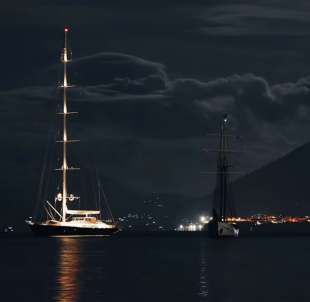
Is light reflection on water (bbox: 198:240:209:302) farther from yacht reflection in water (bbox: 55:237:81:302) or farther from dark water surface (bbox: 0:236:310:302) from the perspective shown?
yacht reflection in water (bbox: 55:237:81:302)

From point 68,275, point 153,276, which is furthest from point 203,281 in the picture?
point 68,275

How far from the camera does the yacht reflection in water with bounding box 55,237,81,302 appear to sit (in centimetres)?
9638

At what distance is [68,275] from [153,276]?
317 inches

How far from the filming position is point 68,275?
118 m

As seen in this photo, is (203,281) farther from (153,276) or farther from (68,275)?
(68,275)

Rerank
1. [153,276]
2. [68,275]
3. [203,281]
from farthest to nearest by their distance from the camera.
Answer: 1. [153,276]
2. [68,275]
3. [203,281]

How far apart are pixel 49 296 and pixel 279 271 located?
36.3m

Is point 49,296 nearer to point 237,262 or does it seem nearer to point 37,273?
point 37,273

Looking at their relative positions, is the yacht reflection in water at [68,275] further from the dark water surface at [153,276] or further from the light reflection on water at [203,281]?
the light reflection on water at [203,281]

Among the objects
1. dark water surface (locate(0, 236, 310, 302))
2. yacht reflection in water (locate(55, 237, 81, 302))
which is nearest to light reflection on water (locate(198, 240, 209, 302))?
dark water surface (locate(0, 236, 310, 302))

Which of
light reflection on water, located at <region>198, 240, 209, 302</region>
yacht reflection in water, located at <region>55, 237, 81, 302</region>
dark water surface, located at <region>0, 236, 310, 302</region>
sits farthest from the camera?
dark water surface, located at <region>0, 236, 310, 302</region>

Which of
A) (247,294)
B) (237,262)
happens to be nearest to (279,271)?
(237,262)

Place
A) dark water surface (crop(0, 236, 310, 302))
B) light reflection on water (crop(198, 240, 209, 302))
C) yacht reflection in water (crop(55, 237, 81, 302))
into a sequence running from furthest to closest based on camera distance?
dark water surface (crop(0, 236, 310, 302)), light reflection on water (crop(198, 240, 209, 302)), yacht reflection in water (crop(55, 237, 81, 302))

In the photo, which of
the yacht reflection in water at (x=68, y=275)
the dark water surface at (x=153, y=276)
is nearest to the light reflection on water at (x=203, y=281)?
the dark water surface at (x=153, y=276)
